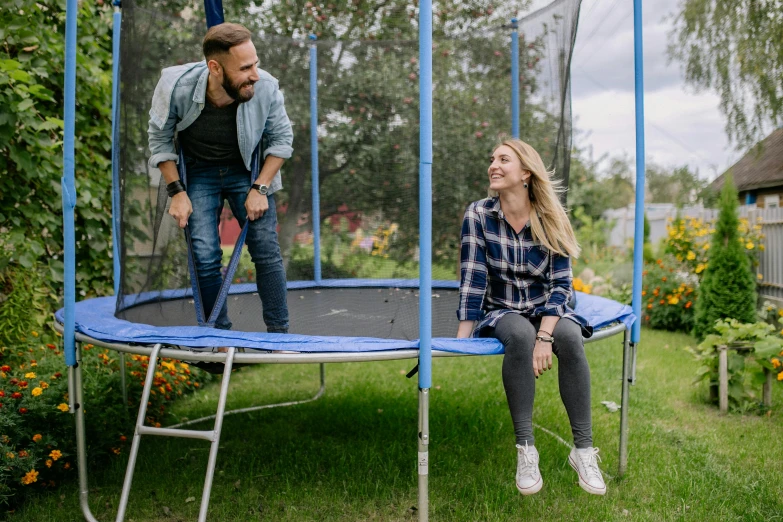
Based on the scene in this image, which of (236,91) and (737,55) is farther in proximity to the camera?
(737,55)

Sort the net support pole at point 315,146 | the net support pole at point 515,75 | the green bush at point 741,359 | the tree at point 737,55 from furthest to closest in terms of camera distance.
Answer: the tree at point 737,55
the net support pole at point 315,146
the net support pole at point 515,75
the green bush at point 741,359

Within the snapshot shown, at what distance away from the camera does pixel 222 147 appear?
1770mm

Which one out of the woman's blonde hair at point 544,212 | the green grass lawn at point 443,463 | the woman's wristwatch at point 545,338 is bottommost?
the green grass lawn at point 443,463

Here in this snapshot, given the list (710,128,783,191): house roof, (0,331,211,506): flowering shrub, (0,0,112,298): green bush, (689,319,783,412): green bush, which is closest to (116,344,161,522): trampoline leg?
(0,331,211,506): flowering shrub

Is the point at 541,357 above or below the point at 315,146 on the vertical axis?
below

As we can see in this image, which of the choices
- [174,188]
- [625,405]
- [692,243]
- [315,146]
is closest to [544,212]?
[625,405]

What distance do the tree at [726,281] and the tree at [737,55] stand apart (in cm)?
158

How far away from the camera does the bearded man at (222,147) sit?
1.63m

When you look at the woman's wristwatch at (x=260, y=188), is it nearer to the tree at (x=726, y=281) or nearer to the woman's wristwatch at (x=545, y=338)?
the woman's wristwatch at (x=545, y=338)

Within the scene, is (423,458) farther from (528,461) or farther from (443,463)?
(443,463)

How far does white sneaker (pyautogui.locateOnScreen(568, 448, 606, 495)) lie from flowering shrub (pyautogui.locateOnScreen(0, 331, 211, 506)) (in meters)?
1.37

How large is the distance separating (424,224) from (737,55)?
4.78 metres

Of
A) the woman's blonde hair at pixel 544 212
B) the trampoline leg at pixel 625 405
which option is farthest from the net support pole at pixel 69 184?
the trampoline leg at pixel 625 405

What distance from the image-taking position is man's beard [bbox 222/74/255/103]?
1.64 m
